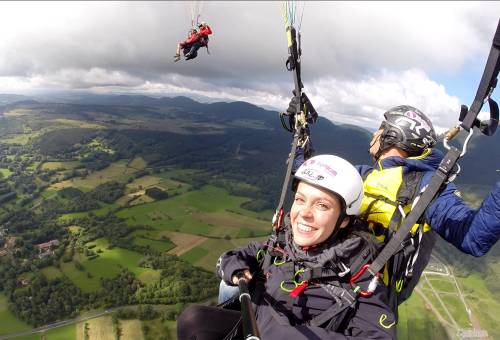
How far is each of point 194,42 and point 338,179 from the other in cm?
576

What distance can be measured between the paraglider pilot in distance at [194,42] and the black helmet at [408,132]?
4885mm

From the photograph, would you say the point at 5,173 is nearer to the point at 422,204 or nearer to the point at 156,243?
the point at 156,243

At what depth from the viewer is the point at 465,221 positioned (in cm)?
250

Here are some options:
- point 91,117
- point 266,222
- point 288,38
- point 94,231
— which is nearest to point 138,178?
point 94,231

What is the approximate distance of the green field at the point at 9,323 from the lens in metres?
37.7

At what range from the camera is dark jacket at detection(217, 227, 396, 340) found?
2.40 meters

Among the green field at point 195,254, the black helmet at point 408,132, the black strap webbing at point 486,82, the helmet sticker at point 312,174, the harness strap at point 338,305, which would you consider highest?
the black strap webbing at point 486,82

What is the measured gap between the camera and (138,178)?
92.0 metres

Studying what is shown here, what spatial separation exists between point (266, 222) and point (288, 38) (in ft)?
217

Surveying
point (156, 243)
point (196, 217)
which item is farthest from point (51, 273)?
point (196, 217)

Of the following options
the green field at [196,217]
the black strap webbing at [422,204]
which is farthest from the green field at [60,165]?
the black strap webbing at [422,204]

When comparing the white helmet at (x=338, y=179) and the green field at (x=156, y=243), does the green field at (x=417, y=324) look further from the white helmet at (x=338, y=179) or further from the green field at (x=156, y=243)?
the white helmet at (x=338, y=179)

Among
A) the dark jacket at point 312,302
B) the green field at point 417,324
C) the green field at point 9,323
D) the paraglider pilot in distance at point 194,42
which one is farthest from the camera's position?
the green field at point 417,324

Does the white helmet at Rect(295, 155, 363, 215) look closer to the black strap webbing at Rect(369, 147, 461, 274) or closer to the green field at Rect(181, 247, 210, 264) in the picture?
the black strap webbing at Rect(369, 147, 461, 274)
